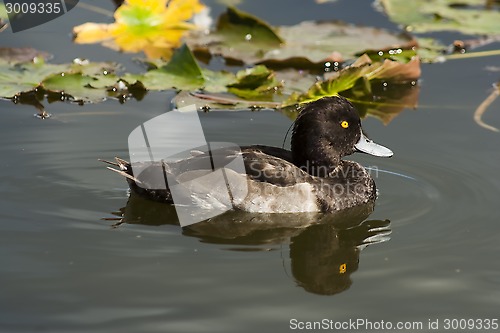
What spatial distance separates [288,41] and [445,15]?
89.4 inches

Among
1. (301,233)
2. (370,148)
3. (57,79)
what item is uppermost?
(370,148)

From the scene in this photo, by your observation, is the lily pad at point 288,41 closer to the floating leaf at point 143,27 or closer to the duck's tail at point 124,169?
the floating leaf at point 143,27

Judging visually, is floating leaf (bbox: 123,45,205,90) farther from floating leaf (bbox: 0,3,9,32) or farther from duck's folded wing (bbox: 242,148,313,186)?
floating leaf (bbox: 0,3,9,32)

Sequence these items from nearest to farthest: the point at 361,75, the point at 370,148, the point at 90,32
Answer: the point at 370,148 < the point at 361,75 < the point at 90,32

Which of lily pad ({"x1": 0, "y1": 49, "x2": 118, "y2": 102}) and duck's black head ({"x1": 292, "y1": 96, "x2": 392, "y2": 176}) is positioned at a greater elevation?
duck's black head ({"x1": 292, "y1": 96, "x2": 392, "y2": 176})

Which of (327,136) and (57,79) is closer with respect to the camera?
(327,136)

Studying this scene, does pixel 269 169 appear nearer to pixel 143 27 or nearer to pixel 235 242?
pixel 235 242

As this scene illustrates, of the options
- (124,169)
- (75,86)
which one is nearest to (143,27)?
(75,86)

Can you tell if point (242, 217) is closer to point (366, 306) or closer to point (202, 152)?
point (202, 152)

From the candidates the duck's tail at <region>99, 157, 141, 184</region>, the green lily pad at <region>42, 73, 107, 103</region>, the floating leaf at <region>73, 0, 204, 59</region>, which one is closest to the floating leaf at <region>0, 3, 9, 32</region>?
the floating leaf at <region>73, 0, 204, 59</region>

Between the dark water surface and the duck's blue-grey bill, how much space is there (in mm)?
300

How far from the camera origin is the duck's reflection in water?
730cm

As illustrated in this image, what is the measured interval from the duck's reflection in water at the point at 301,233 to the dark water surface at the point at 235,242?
0.02 meters

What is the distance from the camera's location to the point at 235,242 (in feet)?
24.8
